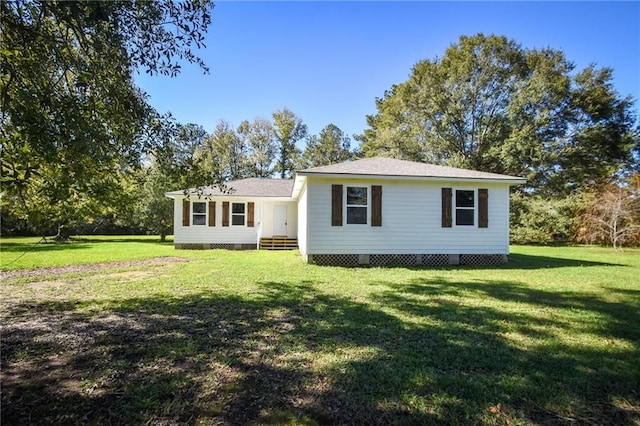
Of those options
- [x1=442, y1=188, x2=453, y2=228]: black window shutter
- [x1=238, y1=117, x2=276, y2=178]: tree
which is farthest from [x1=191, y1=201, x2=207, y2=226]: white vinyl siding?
[x1=238, y1=117, x2=276, y2=178]: tree

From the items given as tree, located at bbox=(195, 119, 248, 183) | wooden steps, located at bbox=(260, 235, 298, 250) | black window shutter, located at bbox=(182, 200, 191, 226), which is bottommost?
wooden steps, located at bbox=(260, 235, 298, 250)

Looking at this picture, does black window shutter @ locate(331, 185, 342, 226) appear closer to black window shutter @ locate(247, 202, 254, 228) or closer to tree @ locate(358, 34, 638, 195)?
black window shutter @ locate(247, 202, 254, 228)

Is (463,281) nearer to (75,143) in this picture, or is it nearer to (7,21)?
(75,143)

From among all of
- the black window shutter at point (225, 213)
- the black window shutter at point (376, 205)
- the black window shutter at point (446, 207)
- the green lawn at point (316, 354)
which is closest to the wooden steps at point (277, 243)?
the black window shutter at point (225, 213)

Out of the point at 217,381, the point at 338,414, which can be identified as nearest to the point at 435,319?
the point at 338,414

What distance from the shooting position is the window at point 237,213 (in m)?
16.4

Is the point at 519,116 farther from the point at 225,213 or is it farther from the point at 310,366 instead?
Result: the point at 310,366

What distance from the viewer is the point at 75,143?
9.47 feet

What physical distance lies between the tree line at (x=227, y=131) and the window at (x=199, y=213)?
2329mm

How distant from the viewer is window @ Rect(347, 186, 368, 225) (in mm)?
10492

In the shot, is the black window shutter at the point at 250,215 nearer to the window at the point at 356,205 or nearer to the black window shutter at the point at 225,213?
the black window shutter at the point at 225,213

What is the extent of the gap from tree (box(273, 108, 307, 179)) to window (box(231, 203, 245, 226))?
Answer: 1791 cm

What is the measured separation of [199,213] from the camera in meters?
16.0

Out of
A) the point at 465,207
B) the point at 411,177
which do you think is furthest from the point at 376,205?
the point at 465,207
